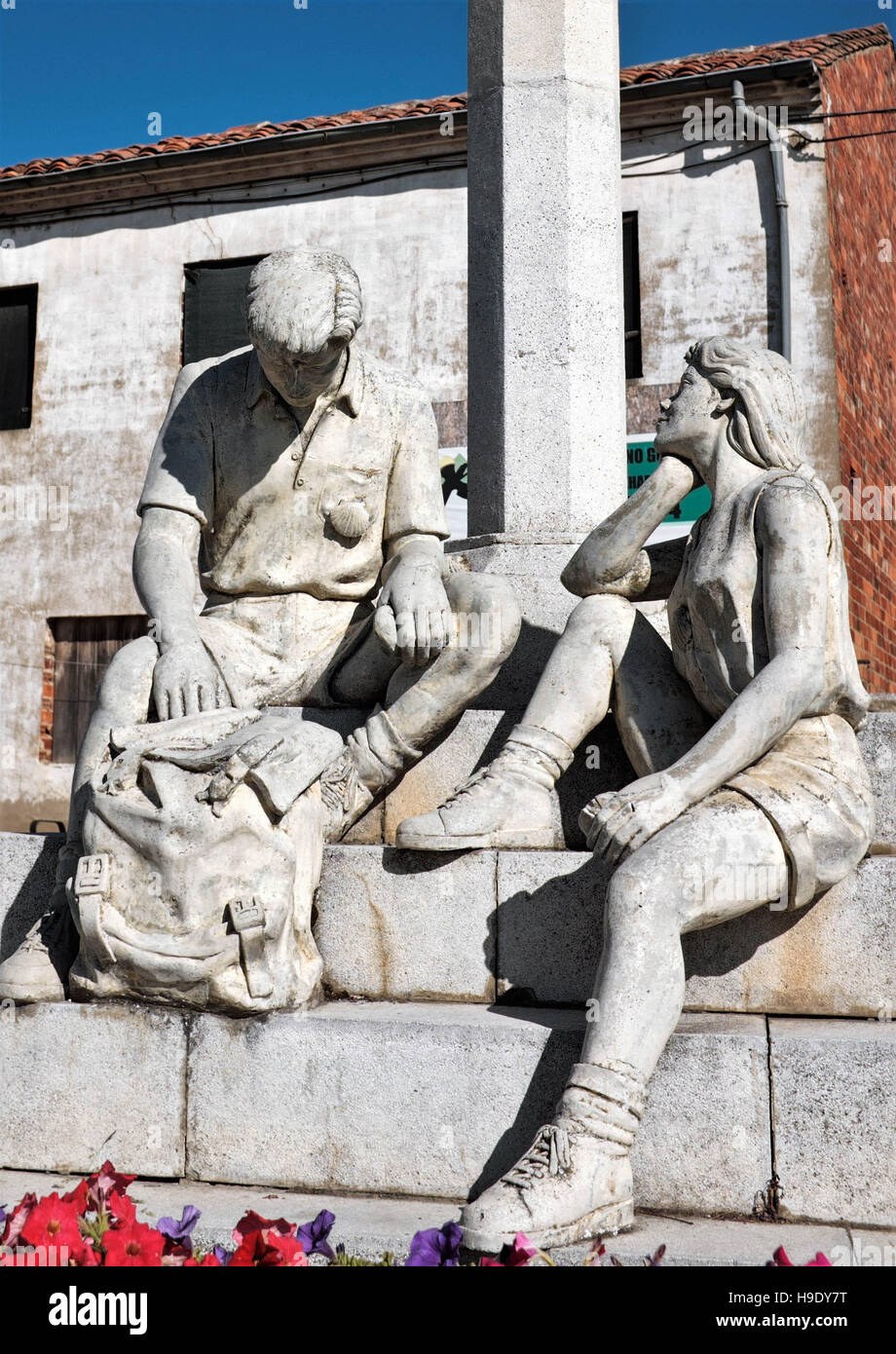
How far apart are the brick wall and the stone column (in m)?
6.44

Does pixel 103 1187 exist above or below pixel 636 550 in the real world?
below

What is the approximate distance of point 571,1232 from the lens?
243 cm

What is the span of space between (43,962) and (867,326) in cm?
1105

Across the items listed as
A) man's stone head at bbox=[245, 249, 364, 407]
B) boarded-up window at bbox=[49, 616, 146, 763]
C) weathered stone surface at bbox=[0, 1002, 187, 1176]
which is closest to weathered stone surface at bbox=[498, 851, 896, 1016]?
weathered stone surface at bbox=[0, 1002, 187, 1176]

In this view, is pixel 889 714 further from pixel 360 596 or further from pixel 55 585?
pixel 55 585

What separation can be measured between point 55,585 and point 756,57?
28.7 feet

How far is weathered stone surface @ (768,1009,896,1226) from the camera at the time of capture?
103 inches

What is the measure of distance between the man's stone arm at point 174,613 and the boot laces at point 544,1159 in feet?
4.80

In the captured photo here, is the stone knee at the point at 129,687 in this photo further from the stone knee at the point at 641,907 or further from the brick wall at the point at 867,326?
the brick wall at the point at 867,326

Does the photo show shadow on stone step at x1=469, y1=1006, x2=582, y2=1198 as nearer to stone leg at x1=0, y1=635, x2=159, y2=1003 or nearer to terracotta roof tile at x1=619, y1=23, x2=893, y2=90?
stone leg at x1=0, y1=635, x2=159, y2=1003

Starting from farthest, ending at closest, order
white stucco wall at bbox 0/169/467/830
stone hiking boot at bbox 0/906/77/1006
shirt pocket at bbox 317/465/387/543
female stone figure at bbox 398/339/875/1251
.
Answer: white stucco wall at bbox 0/169/467/830, shirt pocket at bbox 317/465/387/543, stone hiking boot at bbox 0/906/77/1006, female stone figure at bbox 398/339/875/1251

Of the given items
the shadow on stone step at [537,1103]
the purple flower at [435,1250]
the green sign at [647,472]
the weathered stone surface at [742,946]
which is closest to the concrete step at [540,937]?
the weathered stone surface at [742,946]

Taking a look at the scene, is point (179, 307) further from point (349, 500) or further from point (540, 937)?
point (540, 937)

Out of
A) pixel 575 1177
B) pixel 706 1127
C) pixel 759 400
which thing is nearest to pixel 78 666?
pixel 759 400
